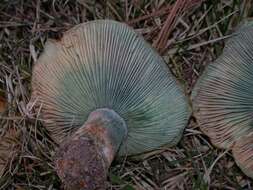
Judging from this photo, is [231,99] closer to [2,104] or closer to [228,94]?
[228,94]

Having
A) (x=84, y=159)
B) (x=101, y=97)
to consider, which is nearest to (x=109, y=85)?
(x=101, y=97)

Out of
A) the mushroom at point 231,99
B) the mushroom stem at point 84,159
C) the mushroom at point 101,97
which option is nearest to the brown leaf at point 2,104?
the mushroom at point 101,97

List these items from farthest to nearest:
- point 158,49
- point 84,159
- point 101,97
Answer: point 158,49, point 101,97, point 84,159

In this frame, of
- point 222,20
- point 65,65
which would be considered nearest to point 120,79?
point 65,65

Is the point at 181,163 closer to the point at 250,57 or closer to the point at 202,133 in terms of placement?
the point at 202,133

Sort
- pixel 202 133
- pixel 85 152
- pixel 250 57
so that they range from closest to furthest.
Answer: pixel 85 152
pixel 250 57
pixel 202 133

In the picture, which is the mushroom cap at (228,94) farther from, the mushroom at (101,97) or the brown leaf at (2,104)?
the brown leaf at (2,104)
